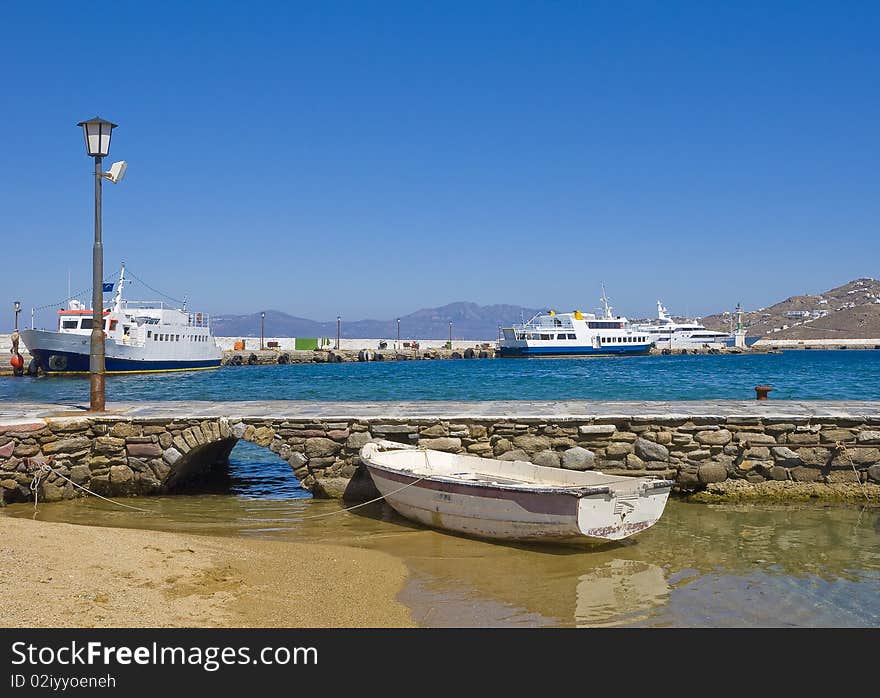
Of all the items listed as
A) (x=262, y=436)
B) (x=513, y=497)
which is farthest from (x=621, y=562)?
(x=262, y=436)

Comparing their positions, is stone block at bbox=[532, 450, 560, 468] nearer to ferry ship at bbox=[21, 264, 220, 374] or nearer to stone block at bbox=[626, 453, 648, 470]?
stone block at bbox=[626, 453, 648, 470]

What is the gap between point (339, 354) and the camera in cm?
8581

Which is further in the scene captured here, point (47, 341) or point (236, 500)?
point (47, 341)

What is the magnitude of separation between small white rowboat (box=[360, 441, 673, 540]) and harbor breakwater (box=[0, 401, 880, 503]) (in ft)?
2.76

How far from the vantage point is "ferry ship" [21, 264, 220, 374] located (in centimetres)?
4662

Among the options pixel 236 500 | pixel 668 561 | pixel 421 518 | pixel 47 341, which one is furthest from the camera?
pixel 47 341

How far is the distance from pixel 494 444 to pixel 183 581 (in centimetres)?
536

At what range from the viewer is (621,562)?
27.5ft

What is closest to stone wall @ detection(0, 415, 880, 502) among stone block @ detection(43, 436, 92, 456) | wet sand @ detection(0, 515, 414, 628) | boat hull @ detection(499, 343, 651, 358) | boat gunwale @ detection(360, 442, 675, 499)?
stone block @ detection(43, 436, 92, 456)

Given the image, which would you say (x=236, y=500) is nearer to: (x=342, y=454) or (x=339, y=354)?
(x=342, y=454)

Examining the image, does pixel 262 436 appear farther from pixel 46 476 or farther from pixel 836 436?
pixel 836 436
